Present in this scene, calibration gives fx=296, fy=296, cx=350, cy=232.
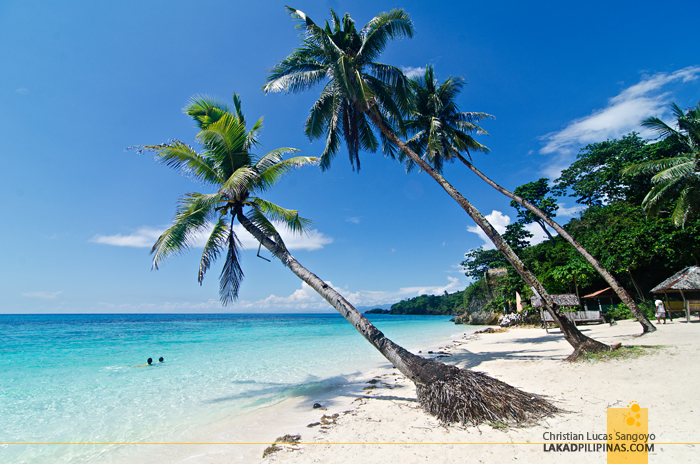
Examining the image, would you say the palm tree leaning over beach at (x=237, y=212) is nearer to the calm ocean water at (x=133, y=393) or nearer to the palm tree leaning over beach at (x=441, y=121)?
the calm ocean water at (x=133, y=393)

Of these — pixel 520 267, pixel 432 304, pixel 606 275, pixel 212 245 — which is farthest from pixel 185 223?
pixel 432 304

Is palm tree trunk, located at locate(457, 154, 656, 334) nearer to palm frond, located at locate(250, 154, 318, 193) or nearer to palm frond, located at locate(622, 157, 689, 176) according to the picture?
palm frond, located at locate(622, 157, 689, 176)

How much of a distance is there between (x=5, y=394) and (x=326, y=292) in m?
8.56

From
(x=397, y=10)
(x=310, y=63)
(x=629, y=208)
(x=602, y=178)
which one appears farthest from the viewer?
(x=602, y=178)

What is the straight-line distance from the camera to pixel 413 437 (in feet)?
12.7

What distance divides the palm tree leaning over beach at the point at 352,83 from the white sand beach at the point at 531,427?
2.33 m

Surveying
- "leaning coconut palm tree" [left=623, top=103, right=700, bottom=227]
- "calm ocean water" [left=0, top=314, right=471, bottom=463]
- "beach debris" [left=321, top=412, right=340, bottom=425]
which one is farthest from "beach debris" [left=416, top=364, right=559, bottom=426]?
"leaning coconut palm tree" [left=623, top=103, right=700, bottom=227]

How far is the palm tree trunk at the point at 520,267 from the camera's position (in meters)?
6.88

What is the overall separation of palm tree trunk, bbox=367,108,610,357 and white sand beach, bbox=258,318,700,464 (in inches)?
28.3

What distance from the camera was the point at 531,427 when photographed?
372cm

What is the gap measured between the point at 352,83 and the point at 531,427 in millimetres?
7861

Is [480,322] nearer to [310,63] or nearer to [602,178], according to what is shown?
[602,178]

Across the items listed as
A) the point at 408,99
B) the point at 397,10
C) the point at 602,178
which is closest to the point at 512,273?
the point at 602,178

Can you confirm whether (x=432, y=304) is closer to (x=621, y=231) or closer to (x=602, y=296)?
(x=602, y=296)
